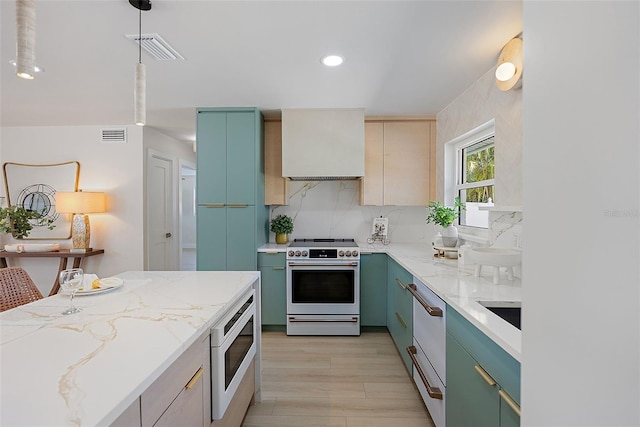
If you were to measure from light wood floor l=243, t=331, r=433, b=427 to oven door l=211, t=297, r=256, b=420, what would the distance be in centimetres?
47

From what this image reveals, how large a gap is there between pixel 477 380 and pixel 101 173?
4.50 metres

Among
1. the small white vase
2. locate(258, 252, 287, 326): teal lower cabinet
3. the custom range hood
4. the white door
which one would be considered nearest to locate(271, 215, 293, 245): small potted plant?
locate(258, 252, 287, 326): teal lower cabinet

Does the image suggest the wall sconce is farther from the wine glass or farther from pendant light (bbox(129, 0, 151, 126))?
the wine glass

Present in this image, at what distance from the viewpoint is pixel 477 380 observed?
48.3 inches

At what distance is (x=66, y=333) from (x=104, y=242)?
3475mm

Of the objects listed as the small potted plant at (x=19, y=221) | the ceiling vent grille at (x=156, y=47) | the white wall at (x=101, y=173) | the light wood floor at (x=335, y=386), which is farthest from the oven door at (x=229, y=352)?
the small potted plant at (x=19, y=221)

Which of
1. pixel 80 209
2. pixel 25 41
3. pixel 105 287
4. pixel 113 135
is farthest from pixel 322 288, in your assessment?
pixel 113 135

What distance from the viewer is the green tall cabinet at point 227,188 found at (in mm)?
3170

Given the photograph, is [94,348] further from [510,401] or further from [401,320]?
[401,320]

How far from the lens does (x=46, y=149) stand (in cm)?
394

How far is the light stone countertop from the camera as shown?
67 cm

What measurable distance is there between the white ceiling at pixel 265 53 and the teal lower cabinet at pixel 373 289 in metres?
1.56

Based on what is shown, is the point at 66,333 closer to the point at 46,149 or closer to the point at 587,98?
the point at 587,98

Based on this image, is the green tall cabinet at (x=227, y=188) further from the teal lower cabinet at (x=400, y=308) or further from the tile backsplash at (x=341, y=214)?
the teal lower cabinet at (x=400, y=308)
